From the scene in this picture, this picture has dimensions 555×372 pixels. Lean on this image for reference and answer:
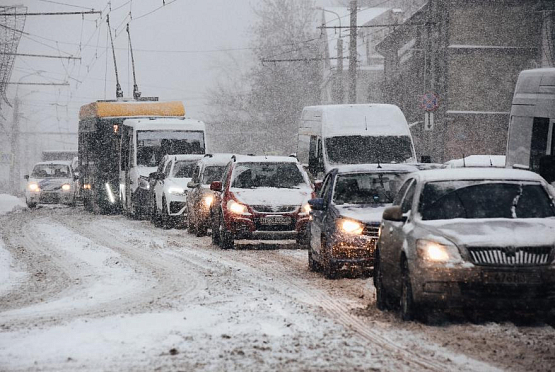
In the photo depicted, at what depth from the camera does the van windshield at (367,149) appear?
2447cm

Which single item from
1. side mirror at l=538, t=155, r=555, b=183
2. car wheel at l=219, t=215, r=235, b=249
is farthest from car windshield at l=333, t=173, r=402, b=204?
car wheel at l=219, t=215, r=235, b=249

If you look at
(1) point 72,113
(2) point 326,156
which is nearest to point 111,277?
(2) point 326,156

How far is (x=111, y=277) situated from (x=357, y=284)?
134 inches

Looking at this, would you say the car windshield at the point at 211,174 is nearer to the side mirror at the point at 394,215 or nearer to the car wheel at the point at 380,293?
the car wheel at the point at 380,293

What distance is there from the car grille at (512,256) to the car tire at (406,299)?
669mm

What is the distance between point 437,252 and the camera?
10070 millimetres

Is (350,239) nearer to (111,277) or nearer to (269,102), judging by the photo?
(111,277)

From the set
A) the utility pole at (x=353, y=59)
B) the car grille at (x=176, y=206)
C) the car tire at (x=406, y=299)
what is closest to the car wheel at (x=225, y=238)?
the car grille at (x=176, y=206)

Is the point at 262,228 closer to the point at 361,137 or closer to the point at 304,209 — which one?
the point at 304,209

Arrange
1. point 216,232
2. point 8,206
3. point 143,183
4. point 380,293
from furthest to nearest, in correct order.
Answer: point 8,206
point 143,183
point 216,232
point 380,293

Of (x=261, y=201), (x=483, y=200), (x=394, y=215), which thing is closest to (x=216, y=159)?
(x=261, y=201)

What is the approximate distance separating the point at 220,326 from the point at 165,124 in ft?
77.8

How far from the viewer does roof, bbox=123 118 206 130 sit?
109 feet

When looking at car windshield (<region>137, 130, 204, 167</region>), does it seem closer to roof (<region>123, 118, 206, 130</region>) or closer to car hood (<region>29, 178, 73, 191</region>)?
roof (<region>123, 118, 206, 130</region>)
